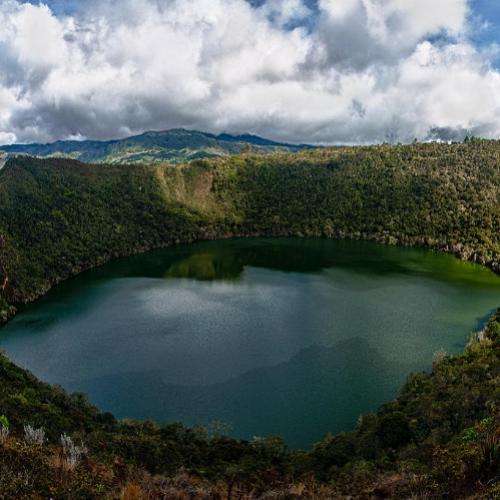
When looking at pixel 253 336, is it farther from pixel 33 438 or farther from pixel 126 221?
pixel 126 221

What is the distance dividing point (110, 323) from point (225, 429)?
1743 inches

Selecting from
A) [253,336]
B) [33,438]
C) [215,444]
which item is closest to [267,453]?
[215,444]

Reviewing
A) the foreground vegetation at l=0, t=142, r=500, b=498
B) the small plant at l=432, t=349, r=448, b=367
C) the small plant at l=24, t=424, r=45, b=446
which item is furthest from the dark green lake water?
the small plant at l=24, t=424, r=45, b=446

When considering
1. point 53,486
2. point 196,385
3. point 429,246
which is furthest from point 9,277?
point 429,246

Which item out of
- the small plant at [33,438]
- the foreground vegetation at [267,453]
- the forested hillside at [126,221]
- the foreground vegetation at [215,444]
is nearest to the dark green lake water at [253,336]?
the foreground vegetation at [215,444]

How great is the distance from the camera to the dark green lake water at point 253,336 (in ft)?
188

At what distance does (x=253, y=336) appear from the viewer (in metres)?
79.2

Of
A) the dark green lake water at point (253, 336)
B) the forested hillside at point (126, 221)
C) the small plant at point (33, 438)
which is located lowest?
the dark green lake water at point (253, 336)

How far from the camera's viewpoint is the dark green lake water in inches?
2259

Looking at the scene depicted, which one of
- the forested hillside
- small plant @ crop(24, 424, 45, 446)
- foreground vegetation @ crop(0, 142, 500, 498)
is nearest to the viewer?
foreground vegetation @ crop(0, 142, 500, 498)

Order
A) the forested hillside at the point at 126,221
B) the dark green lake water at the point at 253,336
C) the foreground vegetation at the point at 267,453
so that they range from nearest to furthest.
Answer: the foreground vegetation at the point at 267,453 → the dark green lake water at the point at 253,336 → the forested hillside at the point at 126,221

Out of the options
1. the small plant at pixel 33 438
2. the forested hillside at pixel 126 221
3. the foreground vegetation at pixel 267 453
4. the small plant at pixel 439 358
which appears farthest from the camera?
the forested hillside at pixel 126 221

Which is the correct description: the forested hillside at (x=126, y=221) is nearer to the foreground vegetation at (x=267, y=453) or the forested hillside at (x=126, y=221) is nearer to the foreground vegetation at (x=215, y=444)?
the foreground vegetation at (x=215, y=444)

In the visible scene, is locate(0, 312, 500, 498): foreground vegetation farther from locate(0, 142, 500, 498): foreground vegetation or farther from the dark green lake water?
the dark green lake water
